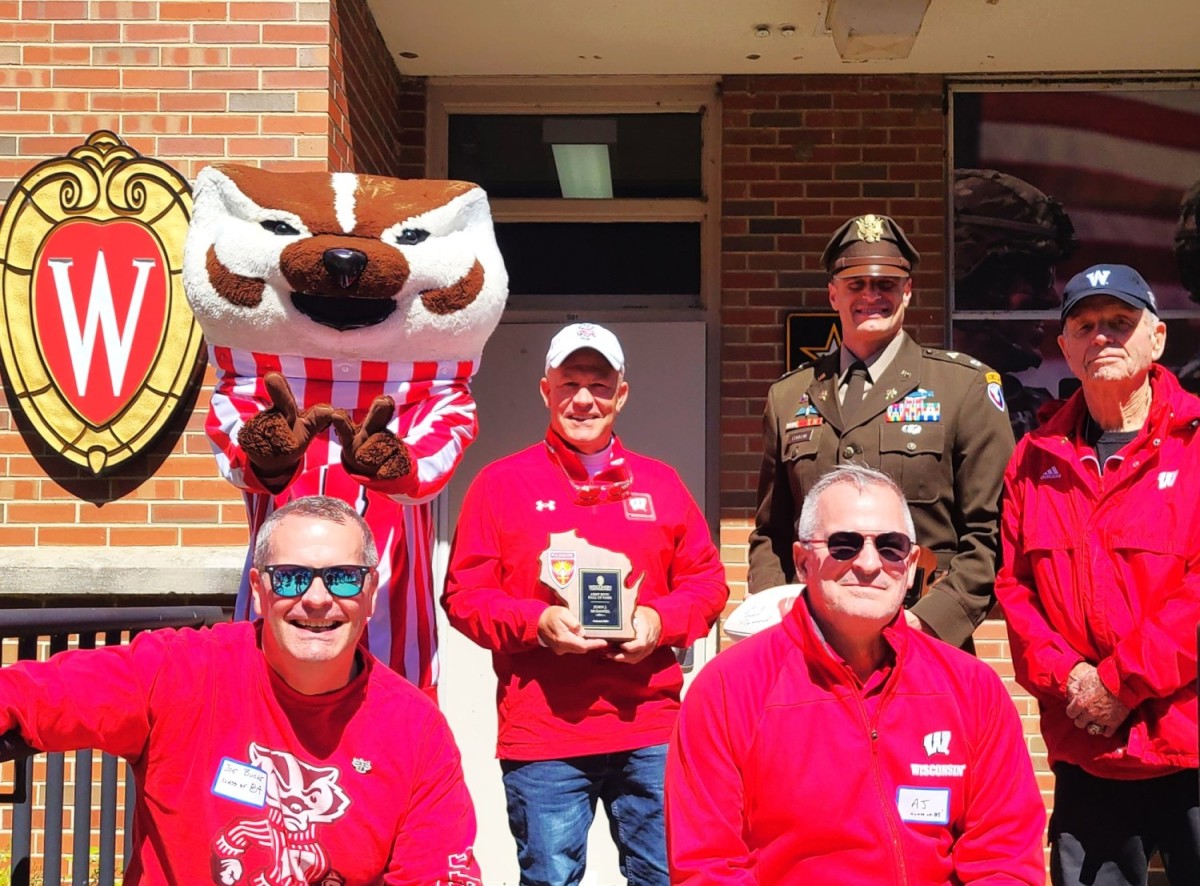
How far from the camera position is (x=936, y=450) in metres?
3.40

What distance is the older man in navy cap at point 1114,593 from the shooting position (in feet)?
9.69

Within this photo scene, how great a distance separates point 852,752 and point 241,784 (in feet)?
3.89

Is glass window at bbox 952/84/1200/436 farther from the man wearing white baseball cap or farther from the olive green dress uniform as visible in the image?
the man wearing white baseball cap

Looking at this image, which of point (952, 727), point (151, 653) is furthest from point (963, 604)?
point (151, 653)

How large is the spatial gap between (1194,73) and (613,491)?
406 centimetres

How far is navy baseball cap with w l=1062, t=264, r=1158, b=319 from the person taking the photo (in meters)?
3.06

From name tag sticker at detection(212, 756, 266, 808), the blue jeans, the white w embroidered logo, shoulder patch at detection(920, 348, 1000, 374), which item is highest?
shoulder patch at detection(920, 348, 1000, 374)

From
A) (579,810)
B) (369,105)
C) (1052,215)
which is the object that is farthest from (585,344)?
(1052,215)

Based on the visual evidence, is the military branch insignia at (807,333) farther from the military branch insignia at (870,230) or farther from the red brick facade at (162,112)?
the military branch insignia at (870,230)

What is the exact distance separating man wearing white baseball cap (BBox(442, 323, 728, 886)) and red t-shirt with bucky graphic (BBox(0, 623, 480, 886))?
2.39 ft

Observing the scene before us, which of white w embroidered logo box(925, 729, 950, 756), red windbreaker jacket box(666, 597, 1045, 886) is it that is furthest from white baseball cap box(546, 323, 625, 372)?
white w embroidered logo box(925, 729, 950, 756)

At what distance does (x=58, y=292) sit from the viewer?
4.68m

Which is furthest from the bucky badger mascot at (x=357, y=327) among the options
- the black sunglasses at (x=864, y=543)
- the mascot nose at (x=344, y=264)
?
the black sunglasses at (x=864, y=543)

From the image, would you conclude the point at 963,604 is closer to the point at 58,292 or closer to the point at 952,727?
the point at 952,727
